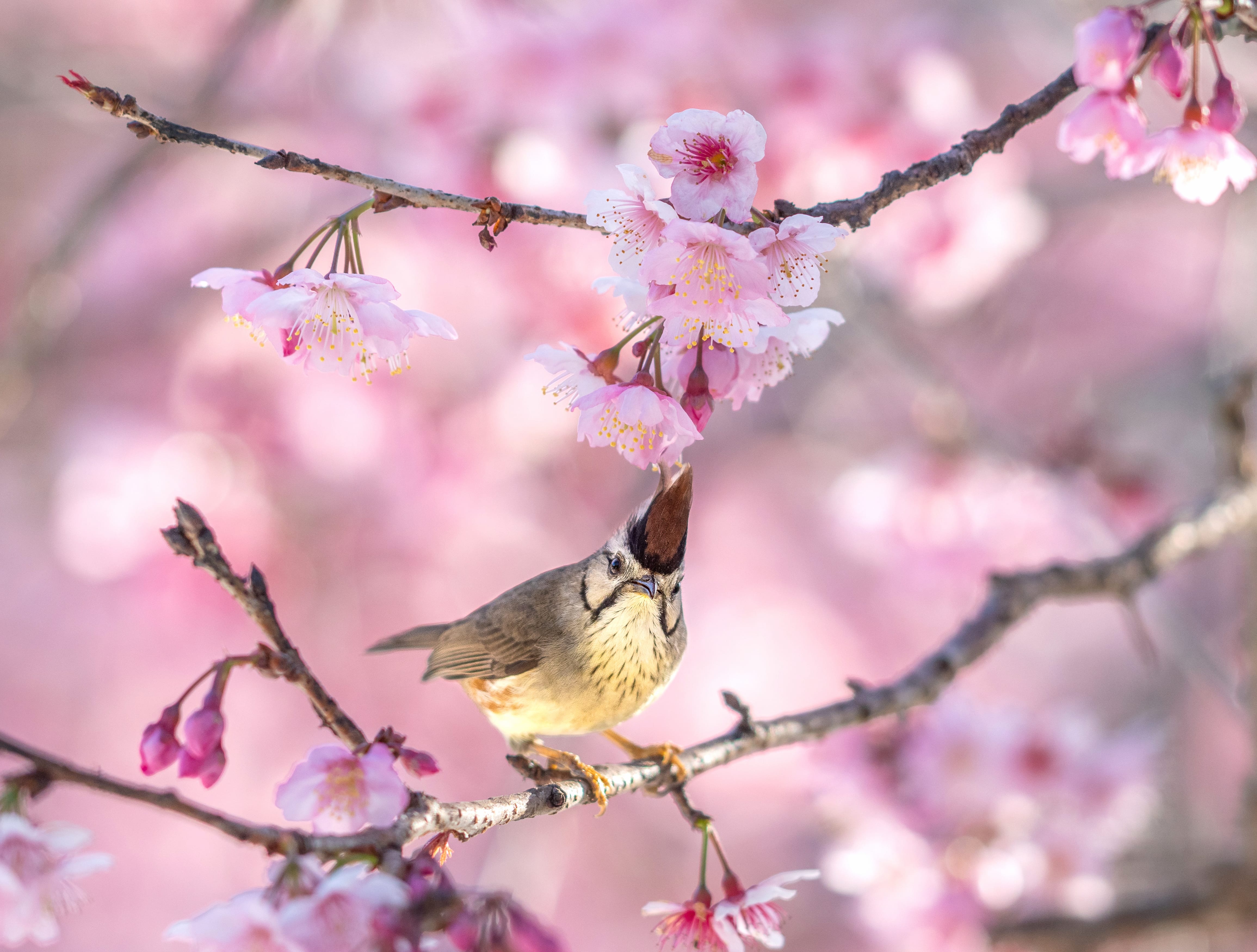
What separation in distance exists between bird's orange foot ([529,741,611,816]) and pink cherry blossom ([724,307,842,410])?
68cm

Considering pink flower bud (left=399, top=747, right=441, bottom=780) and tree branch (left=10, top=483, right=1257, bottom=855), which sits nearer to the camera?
tree branch (left=10, top=483, right=1257, bottom=855)

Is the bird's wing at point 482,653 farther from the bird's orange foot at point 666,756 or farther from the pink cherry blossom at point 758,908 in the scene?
the pink cherry blossom at point 758,908

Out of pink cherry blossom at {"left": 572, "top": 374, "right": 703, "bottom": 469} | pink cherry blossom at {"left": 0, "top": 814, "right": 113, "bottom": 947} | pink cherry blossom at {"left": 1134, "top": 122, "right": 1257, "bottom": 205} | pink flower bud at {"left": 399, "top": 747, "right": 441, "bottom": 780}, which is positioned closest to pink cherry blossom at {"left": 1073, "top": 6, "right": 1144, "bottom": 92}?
pink cherry blossom at {"left": 1134, "top": 122, "right": 1257, "bottom": 205}

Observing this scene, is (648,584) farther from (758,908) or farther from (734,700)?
(758,908)

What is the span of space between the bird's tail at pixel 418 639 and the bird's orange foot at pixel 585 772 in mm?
375

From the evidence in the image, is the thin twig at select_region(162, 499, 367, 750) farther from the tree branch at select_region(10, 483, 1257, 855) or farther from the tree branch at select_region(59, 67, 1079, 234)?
the tree branch at select_region(59, 67, 1079, 234)

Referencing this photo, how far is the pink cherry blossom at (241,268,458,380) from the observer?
1252mm

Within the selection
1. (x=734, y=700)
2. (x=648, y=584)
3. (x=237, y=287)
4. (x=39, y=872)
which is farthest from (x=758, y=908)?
(x=237, y=287)

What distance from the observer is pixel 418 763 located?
1.21 metres

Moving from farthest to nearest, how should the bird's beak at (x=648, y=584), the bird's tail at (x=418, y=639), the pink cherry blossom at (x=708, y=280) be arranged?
the bird's tail at (x=418, y=639), the bird's beak at (x=648, y=584), the pink cherry blossom at (x=708, y=280)

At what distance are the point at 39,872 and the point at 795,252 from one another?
1116 mm

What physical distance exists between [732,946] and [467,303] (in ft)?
13.3

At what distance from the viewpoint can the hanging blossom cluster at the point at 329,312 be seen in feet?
4.10

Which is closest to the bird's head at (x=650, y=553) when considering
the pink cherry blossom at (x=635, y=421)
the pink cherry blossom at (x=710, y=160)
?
the pink cherry blossom at (x=635, y=421)
